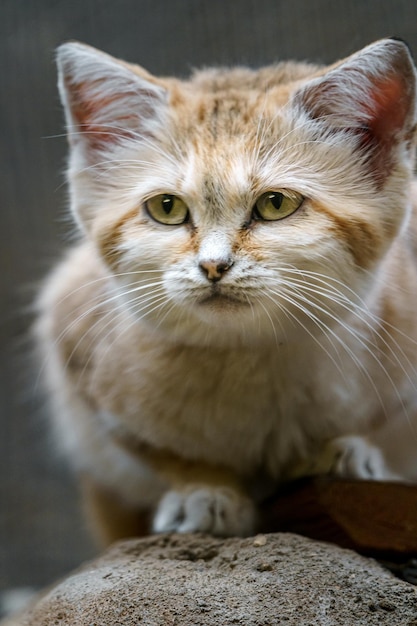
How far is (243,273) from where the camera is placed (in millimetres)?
1117

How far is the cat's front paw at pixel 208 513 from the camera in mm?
1421

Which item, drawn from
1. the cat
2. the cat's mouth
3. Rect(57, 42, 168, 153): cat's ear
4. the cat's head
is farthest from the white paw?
Rect(57, 42, 168, 153): cat's ear

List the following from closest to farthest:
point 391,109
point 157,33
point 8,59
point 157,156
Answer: point 391,109, point 157,156, point 157,33, point 8,59

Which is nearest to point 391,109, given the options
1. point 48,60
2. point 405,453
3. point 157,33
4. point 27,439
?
point 157,33

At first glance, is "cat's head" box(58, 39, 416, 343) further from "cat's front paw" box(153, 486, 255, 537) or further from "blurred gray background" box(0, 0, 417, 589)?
"cat's front paw" box(153, 486, 255, 537)

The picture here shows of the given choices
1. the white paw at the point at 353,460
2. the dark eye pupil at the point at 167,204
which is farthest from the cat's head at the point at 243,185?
the white paw at the point at 353,460

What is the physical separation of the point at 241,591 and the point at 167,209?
0.58m

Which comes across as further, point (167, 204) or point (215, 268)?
point (167, 204)

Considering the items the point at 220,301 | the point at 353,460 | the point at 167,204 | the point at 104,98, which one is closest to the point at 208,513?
the point at 353,460

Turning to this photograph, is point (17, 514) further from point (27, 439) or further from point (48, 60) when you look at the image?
point (48, 60)

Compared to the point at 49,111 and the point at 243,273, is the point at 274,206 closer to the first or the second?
the point at 243,273

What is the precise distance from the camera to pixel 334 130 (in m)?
1.28

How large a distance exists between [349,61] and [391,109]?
102 millimetres

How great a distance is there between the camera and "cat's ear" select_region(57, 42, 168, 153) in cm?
130
